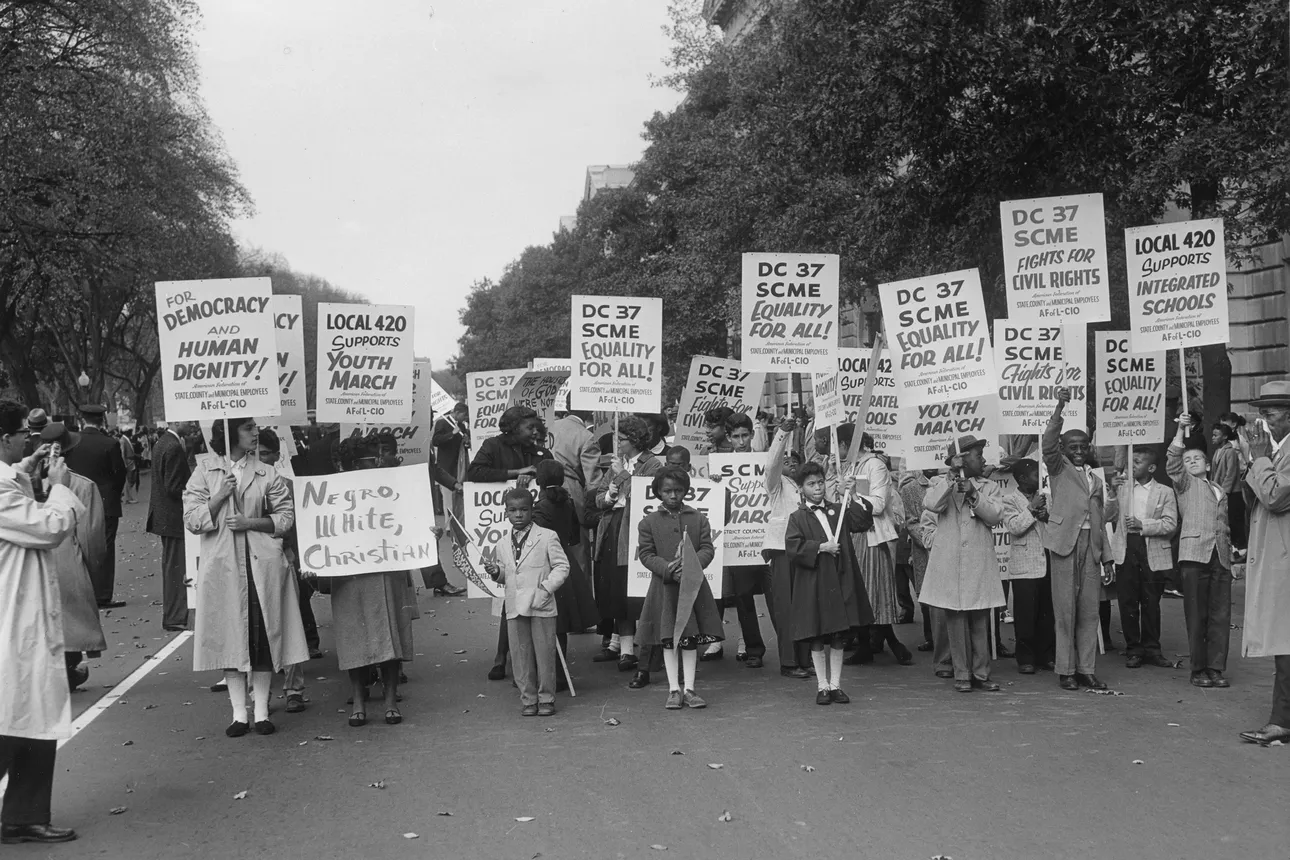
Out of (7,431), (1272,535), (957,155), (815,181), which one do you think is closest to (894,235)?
(957,155)

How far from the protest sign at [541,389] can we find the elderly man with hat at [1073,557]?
27.0 ft

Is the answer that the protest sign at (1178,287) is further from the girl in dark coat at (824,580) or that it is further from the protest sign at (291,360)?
the protest sign at (291,360)

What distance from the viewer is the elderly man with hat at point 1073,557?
962cm

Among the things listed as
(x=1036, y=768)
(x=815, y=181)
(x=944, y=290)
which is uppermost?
(x=815, y=181)

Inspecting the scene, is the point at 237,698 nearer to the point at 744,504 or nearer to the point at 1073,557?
the point at 744,504

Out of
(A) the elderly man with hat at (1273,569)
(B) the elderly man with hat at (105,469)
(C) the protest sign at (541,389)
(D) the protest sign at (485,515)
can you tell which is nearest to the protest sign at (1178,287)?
(A) the elderly man with hat at (1273,569)

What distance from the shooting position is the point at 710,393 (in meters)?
14.6

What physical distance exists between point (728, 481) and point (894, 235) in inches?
356

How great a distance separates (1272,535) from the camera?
7.93 metres

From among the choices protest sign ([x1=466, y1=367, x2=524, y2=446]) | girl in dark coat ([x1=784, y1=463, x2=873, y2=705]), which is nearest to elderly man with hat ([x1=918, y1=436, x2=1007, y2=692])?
girl in dark coat ([x1=784, y1=463, x2=873, y2=705])

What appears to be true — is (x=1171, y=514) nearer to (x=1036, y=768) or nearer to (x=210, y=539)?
(x=1036, y=768)

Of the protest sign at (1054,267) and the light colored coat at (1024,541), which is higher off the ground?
the protest sign at (1054,267)

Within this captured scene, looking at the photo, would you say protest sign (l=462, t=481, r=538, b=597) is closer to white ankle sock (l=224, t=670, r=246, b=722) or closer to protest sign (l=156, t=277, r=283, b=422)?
protest sign (l=156, t=277, r=283, b=422)

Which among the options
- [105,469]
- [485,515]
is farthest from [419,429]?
[485,515]
